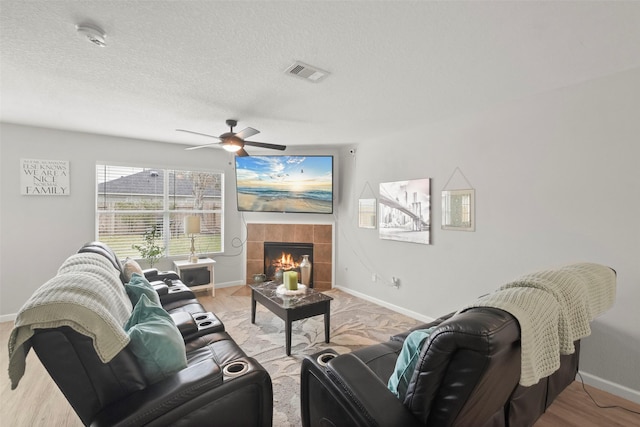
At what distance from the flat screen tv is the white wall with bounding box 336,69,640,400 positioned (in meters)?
1.26

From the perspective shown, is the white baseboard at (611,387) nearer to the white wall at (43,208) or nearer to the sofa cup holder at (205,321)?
the sofa cup holder at (205,321)

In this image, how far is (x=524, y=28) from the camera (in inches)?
67.9

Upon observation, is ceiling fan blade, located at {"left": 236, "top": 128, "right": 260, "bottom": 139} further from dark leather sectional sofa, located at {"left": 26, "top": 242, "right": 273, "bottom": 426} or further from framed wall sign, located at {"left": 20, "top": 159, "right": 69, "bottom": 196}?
framed wall sign, located at {"left": 20, "top": 159, "right": 69, "bottom": 196}

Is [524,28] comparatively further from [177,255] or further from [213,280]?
[177,255]

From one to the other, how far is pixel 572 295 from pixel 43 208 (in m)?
5.37

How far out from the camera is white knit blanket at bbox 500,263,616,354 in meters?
1.26

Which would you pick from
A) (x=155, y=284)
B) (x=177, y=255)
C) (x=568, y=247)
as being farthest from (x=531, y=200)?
(x=177, y=255)

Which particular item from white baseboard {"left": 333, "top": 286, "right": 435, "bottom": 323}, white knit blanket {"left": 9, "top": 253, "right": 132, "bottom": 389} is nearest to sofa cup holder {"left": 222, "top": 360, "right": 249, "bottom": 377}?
white knit blanket {"left": 9, "top": 253, "right": 132, "bottom": 389}

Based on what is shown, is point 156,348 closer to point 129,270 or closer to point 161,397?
point 161,397

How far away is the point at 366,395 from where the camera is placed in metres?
1.29

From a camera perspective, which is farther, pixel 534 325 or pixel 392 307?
pixel 392 307

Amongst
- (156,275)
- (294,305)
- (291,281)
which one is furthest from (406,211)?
(156,275)

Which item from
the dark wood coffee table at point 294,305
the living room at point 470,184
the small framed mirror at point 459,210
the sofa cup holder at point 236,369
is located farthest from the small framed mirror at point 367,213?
the sofa cup holder at point 236,369

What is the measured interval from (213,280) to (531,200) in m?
4.36
